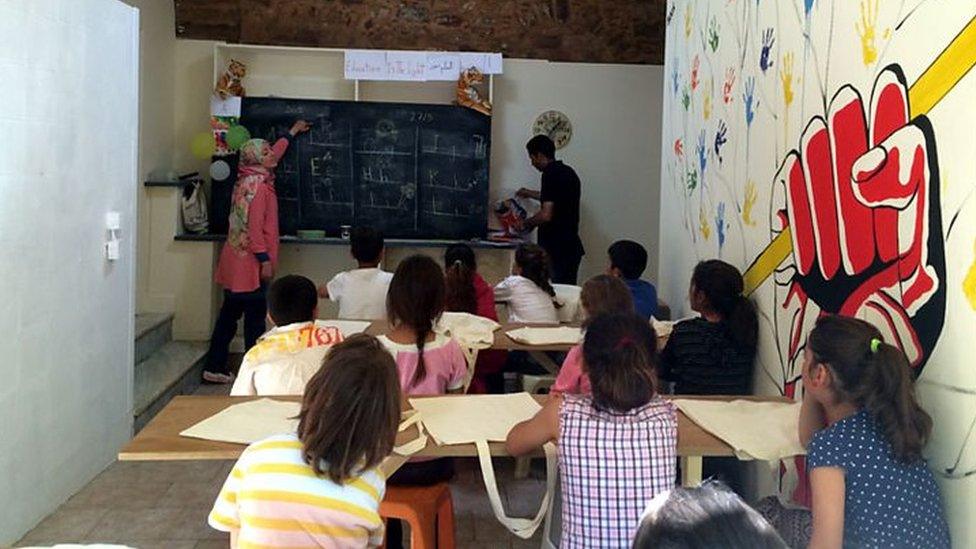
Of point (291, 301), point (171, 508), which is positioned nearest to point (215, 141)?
point (171, 508)

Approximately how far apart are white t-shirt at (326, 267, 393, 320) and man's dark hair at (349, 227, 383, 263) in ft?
0.20

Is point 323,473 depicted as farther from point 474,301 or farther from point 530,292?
point 530,292

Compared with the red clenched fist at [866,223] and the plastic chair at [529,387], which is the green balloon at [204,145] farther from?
the red clenched fist at [866,223]

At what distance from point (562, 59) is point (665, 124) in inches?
75.9

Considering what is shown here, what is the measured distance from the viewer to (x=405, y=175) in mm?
A: 5973

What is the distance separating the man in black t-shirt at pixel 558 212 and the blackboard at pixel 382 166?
0.57 m

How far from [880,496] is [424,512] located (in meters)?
1.10

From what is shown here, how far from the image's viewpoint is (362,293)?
3.67m

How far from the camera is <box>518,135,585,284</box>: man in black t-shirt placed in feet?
17.8

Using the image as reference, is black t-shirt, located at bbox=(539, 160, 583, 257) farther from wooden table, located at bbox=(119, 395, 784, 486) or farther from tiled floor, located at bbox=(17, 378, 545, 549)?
wooden table, located at bbox=(119, 395, 784, 486)

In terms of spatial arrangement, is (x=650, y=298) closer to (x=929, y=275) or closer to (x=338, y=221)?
(x=929, y=275)

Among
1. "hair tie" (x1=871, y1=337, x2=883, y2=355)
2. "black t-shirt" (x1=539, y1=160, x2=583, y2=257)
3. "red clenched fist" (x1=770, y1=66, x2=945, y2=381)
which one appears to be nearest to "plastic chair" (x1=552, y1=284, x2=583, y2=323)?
"black t-shirt" (x1=539, y1=160, x2=583, y2=257)

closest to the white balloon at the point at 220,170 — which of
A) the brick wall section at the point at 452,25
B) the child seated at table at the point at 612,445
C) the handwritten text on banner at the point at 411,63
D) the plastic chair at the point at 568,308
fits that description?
the brick wall section at the point at 452,25

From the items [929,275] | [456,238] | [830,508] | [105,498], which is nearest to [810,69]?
[929,275]
